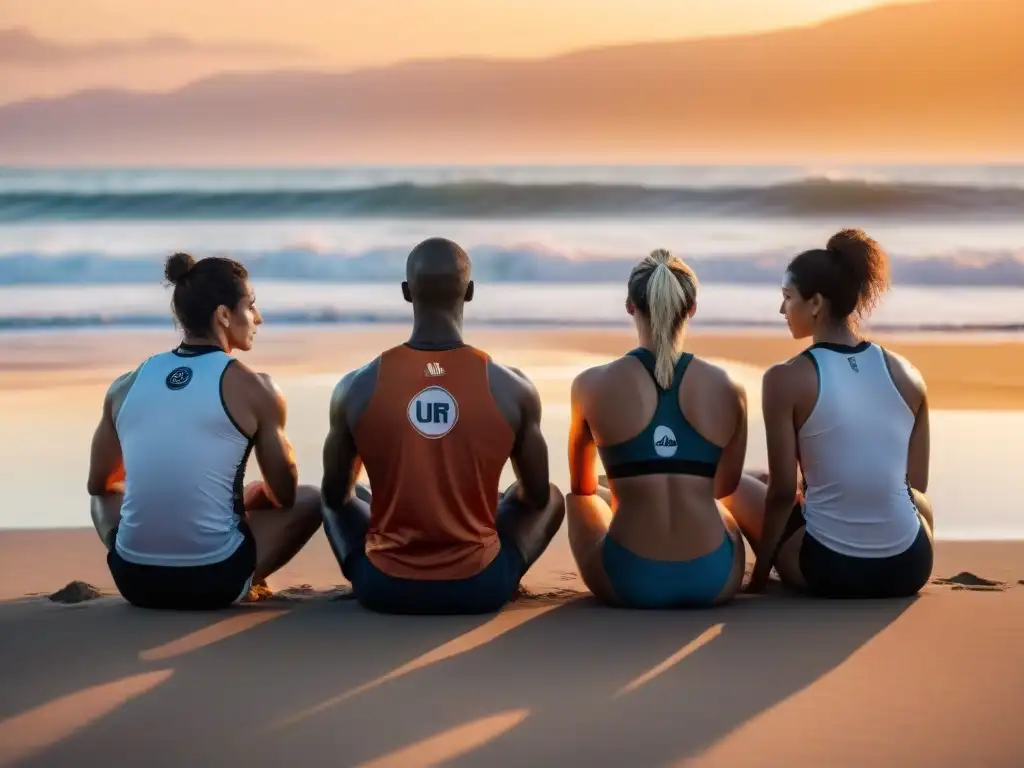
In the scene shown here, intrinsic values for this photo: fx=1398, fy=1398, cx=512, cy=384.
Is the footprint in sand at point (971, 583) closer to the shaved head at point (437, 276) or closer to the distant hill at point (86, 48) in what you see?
the shaved head at point (437, 276)

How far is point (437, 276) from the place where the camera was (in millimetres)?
4383

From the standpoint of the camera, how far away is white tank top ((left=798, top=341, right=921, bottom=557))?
4.56 meters

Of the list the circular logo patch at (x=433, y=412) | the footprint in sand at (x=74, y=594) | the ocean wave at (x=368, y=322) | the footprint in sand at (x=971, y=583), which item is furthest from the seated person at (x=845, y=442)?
the ocean wave at (x=368, y=322)

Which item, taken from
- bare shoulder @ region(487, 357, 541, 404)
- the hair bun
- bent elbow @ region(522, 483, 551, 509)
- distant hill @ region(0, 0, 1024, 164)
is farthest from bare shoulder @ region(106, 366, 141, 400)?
distant hill @ region(0, 0, 1024, 164)

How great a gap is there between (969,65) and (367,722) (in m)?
21.2

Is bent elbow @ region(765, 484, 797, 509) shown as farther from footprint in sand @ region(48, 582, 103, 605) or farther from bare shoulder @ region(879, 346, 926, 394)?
footprint in sand @ region(48, 582, 103, 605)

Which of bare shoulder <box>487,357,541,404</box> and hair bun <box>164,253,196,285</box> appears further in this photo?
hair bun <box>164,253,196,285</box>

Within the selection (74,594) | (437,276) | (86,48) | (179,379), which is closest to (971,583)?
(437,276)

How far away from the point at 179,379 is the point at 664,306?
156 centimetres

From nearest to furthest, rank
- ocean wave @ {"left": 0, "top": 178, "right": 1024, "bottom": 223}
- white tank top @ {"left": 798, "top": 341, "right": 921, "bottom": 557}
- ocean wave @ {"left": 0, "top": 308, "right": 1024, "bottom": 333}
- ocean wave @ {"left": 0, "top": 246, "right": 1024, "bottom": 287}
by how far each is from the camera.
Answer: white tank top @ {"left": 798, "top": 341, "right": 921, "bottom": 557}
ocean wave @ {"left": 0, "top": 308, "right": 1024, "bottom": 333}
ocean wave @ {"left": 0, "top": 246, "right": 1024, "bottom": 287}
ocean wave @ {"left": 0, "top": 178, "right": 1024, "bottom": 223}

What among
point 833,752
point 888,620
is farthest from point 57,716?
point 888,620

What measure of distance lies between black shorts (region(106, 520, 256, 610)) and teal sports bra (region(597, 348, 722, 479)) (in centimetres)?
128

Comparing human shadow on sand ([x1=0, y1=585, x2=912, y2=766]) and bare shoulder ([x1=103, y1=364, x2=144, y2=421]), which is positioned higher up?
bare shoulder ([x1=103, y1=364, x2=144, y2=421])

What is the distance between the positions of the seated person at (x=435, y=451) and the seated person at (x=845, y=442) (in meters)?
0.84
